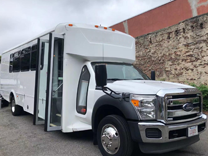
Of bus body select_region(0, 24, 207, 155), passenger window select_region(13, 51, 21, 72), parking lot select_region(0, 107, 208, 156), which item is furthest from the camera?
passenger window select_region(13, 51, 21, 72)

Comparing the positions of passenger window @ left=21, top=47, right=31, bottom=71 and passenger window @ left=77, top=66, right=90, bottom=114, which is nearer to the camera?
passenger window @ left=77, top=66, right=90, bottom=114

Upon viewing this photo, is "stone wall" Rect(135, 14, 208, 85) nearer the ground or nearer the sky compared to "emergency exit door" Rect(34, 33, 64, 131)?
nearer the sky

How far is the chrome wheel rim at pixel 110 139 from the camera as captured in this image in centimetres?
383

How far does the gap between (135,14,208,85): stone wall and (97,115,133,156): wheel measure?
24.5ft

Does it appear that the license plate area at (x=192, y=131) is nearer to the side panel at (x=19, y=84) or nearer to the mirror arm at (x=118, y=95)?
the mirror arm at (x=118, y=95)

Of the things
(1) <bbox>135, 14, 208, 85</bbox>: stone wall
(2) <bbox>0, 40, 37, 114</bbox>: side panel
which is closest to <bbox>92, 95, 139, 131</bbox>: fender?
(2) <bbox>0, 40, 37, 114</bbox>: side panel

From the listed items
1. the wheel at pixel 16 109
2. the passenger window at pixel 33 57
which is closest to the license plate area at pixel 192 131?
the passenger window at pixel 33 57

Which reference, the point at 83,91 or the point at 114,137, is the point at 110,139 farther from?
the point at 83,91

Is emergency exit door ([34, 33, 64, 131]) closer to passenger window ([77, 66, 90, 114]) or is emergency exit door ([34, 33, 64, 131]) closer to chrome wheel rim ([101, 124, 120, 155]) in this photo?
passenger window ([77, 66, 90, 114])

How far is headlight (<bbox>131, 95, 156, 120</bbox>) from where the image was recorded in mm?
3537

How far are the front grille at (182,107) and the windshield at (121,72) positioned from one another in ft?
5.14

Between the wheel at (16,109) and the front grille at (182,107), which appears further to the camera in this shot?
the wheel at (16,109)

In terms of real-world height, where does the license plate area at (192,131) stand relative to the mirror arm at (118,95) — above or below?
below

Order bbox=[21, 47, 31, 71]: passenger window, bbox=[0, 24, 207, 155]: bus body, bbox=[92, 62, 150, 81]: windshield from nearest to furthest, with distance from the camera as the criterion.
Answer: bbox=[0, 24, 207, 155]: bus body < bbox=[92, 62, 150, 81]: windshield < bbox=[21, 47, 31, 71]: passenger window
